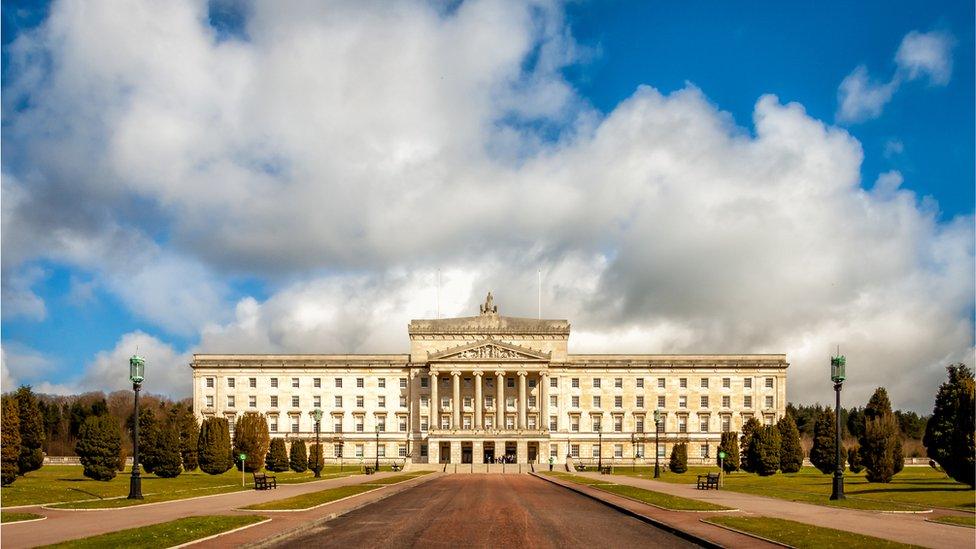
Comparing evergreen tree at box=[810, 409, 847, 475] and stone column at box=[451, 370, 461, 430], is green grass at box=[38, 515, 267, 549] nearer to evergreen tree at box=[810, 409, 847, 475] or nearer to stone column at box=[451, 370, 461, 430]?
evergreen tree at box=[810, 409, 847, 475]

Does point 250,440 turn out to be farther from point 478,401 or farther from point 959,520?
point 478,401

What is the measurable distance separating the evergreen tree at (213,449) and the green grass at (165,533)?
48096mm

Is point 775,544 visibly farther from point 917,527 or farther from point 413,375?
point 413,375

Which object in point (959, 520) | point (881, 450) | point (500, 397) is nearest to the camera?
point (959, 520)

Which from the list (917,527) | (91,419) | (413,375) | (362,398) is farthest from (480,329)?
(917,527)

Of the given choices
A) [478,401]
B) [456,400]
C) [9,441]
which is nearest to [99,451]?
[9,441]

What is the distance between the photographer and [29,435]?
207 feet

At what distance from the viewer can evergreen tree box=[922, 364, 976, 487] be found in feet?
160

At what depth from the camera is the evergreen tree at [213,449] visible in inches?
3014

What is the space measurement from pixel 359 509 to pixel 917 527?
23.3m

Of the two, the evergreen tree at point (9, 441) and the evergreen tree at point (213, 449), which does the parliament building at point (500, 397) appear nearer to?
the evergreen tree at point (213, 449)

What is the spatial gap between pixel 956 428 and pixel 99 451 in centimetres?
6109

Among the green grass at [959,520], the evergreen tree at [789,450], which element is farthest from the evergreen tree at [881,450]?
the green grass at [959,520]

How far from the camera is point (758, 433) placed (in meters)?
79.6
